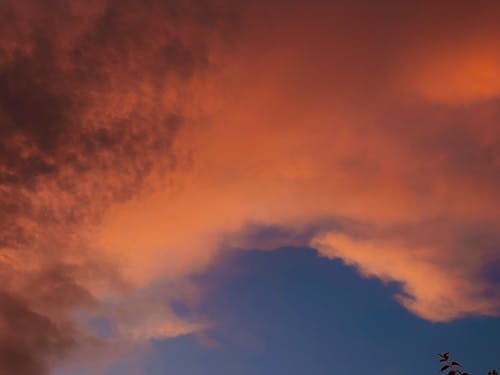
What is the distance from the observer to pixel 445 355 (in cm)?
3066

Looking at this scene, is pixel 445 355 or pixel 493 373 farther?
pixel 493 373

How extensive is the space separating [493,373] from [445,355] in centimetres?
741

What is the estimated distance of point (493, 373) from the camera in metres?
36.1
